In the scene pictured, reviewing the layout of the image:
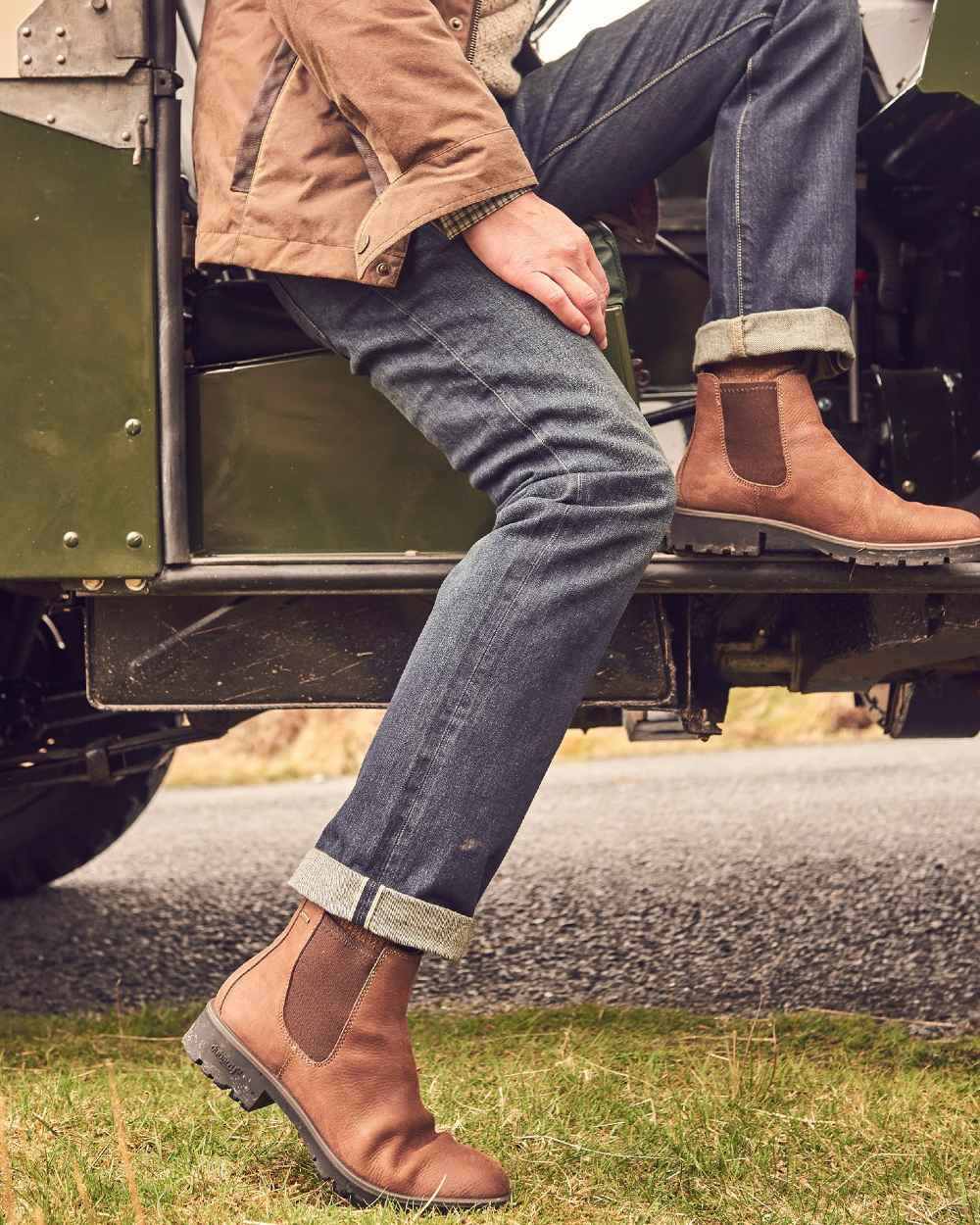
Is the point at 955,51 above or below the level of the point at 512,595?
above

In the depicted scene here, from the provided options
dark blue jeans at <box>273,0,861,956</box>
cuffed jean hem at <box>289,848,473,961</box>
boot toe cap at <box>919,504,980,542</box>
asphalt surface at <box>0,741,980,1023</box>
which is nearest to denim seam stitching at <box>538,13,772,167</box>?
dark blue jeans at <box>273,0,861,956</box>

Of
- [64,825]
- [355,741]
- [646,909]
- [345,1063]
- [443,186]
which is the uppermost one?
[443,186]

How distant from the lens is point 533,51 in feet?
6.56

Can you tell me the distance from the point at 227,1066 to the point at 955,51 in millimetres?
1526

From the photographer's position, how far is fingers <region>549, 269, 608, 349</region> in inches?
59.4

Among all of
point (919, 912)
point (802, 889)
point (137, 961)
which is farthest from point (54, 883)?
point (919, 912)

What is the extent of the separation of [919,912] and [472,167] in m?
2.05

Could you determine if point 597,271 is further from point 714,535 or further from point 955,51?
point 955,51

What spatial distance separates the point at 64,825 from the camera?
3.07 meters

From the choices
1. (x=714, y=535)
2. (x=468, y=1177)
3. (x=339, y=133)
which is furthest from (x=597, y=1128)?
(x=339, y=133)

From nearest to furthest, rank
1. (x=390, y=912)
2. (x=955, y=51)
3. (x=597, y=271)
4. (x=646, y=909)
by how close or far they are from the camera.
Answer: (x=390, y=912), (x=597, y=271), (x=955, y=51), (x=646, y=909)

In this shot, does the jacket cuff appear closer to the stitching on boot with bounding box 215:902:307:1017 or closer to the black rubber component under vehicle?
the stitching on boot with bounding box 215:902:307:1017

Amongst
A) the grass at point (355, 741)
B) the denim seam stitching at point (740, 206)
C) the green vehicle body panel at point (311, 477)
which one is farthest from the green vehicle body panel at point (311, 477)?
the grass at point (355, 741)

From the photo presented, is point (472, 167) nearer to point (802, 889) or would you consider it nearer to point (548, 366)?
point (548, 366)
